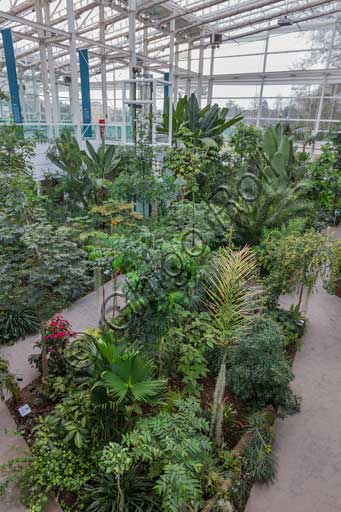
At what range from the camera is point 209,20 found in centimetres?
1266

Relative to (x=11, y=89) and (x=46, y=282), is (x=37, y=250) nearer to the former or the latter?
(x=46, y=282)

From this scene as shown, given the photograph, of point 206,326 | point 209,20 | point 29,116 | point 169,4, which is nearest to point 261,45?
point 209,20

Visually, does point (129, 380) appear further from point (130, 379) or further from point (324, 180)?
point (324, 180)

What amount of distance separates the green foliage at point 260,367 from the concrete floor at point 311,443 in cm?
34

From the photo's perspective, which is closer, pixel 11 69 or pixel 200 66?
pixel 11 69

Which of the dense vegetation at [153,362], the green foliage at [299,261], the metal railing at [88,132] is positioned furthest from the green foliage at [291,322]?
the metal railing at [88,132]

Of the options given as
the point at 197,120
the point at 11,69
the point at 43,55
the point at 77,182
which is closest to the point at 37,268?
the point at 77,182

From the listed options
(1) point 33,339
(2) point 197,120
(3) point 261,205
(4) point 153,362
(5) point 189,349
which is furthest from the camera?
(2) point 197,120

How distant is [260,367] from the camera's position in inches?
110

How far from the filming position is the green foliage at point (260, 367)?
2797 millimetres

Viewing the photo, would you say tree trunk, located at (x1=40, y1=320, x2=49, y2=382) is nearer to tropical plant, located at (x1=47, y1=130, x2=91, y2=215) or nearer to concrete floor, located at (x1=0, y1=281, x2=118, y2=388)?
concrete floor, located at (x1=0, y1=281, x2=118, y2=388)

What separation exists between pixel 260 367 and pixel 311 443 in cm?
78

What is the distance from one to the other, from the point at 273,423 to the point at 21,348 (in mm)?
2733

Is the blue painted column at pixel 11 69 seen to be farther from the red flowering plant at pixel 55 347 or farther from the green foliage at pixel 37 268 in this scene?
the red flowering plant at pixel 55 347
